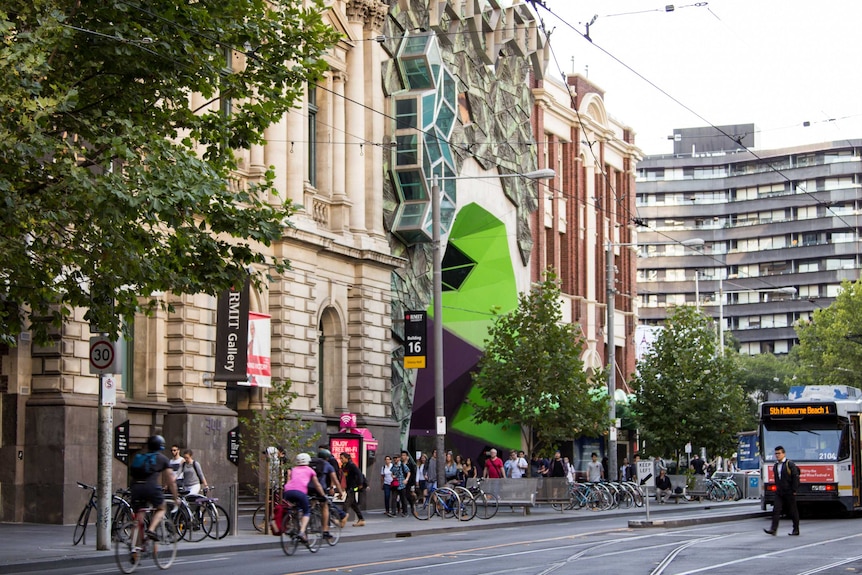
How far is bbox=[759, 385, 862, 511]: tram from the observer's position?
3300cm

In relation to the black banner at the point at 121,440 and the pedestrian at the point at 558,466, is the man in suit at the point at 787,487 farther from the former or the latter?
the pedestrian at the point at 558,466

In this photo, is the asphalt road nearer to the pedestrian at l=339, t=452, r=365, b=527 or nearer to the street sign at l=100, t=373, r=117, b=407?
the pedestrian at l=339, t=452, r=365, b=527

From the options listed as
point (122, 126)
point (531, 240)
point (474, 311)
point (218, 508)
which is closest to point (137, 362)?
point (218, 508)

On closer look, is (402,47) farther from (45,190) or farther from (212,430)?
(45,190)

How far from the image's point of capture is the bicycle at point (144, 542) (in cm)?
1816

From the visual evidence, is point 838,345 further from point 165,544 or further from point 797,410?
point 165,544

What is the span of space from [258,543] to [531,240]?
34.9m

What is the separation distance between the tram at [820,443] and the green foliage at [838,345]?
6279 centimetres

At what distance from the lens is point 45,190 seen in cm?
1839

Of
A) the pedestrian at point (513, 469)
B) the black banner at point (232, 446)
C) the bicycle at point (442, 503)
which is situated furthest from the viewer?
the pedestrian at point (513, 469)

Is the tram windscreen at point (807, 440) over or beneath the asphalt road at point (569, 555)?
over

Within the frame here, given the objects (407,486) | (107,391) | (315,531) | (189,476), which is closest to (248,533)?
(189,476)

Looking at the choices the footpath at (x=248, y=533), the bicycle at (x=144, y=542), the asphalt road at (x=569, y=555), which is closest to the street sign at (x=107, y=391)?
the footpath at (x=248, y=533)

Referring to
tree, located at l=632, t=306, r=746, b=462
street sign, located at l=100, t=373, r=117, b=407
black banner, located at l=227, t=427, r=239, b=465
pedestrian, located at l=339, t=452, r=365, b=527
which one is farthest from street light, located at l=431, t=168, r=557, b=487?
tree, located at l=632, t=306, r=746, b=462
